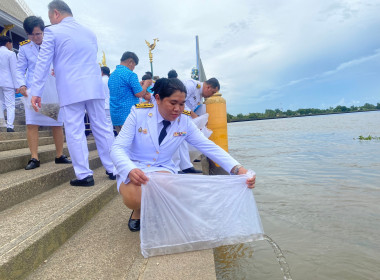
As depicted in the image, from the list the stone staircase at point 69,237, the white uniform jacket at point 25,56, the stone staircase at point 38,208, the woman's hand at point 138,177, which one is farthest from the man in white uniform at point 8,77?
the woman's hand at point 138,177

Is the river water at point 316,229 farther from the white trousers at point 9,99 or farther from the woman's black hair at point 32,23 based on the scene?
the white trousers at point 9,99

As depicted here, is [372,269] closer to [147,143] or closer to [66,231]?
[147,143]

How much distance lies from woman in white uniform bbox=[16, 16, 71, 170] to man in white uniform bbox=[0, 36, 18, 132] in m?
1.51

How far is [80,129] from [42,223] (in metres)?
1.28

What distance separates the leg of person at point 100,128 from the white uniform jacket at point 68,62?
146mm

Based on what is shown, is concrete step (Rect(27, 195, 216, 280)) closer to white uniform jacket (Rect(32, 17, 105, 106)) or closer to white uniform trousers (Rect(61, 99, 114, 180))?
white uniform trousers (Rect(61, 99, 114, 180))

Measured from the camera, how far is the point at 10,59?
4695mm

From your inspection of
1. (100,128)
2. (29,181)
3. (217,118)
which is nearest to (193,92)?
(217,118)

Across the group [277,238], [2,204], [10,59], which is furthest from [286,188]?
[10,59]

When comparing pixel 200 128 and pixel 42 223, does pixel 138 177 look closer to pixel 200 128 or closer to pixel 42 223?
pixel 42 223

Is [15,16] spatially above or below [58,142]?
above

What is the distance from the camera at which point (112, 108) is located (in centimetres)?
400

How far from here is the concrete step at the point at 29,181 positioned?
7.38ft

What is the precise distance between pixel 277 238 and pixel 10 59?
5042 mm
